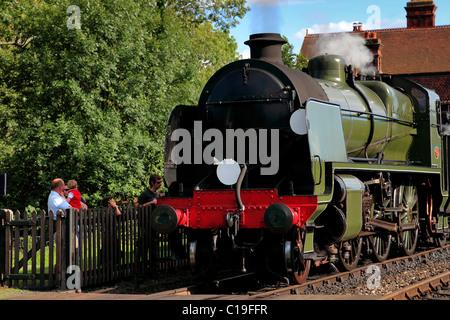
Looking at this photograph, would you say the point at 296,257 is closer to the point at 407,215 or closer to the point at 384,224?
the point at 384,224

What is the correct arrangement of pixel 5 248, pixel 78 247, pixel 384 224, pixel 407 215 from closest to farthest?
pixel 78 247 → pixel 5 248 → pixel 384 224 → pixel 407 215

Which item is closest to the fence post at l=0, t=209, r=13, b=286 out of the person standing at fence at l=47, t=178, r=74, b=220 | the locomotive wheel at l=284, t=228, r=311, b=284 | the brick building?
the person standing at fence at l=47, t=178, r=74, b=220

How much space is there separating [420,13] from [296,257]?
37.8 m

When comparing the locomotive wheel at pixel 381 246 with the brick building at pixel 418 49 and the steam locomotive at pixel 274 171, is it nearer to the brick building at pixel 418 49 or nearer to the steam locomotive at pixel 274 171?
the steam locomotive at pixel 274 171

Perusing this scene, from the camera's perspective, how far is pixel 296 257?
821 cm

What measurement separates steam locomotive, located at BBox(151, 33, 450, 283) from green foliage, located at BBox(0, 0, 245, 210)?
6966 millimetres

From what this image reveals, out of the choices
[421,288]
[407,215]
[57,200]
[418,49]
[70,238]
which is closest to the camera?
[421,288]

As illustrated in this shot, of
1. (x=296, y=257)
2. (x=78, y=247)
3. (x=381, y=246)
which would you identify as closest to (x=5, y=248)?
(x=78, y=247)

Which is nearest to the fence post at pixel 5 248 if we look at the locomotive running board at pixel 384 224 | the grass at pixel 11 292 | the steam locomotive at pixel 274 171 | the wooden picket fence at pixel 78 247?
the wooden picket fence at pixel 78 247

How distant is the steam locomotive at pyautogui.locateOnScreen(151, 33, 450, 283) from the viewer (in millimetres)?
8078

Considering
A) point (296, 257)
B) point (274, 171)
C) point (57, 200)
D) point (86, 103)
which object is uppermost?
point (86, 103)

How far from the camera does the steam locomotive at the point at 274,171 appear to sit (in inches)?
318

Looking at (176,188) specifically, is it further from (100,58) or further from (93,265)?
(100,58)

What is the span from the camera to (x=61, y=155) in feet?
52.3
